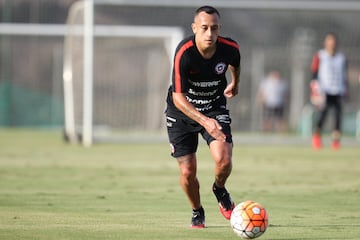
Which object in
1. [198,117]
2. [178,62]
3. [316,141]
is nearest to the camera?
[198,117]

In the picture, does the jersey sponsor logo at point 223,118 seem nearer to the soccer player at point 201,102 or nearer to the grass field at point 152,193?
the soccer player at point 201,102

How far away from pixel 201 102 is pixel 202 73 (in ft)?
1.25

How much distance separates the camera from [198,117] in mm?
9234

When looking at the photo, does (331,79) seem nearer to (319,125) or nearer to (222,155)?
(319,125)

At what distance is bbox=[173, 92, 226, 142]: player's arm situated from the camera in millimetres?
9086

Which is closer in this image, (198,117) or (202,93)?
(198,117)

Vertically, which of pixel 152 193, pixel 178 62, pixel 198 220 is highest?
pixel 178 62

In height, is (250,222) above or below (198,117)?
below

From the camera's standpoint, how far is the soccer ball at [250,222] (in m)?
8.54

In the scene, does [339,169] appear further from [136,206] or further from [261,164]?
[136,206]

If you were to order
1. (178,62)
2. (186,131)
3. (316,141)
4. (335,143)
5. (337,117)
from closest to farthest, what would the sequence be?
(178,62) → (186,131) → (337,117) → (335,143) → (316,141)

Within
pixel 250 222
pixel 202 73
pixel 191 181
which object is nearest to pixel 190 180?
pixel 191 181

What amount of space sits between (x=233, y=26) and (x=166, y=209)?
16601 mm

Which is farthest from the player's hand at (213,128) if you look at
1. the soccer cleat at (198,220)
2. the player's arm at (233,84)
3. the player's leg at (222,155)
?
the player's arm at (233,84)
